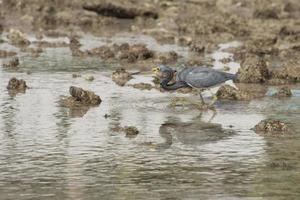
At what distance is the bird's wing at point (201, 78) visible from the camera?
1722 cm

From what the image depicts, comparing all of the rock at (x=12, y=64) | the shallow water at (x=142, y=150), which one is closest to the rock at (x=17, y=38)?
the rock at (x=12, y=64)

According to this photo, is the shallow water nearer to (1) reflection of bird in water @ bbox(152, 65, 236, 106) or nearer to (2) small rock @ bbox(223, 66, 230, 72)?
(1) reflection of bird in water @ bbox(152, 65, 236, 106)

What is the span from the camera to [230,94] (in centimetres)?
1842

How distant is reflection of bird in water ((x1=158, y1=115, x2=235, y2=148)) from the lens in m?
14.4

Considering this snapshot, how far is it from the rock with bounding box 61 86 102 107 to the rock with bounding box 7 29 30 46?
12963mm

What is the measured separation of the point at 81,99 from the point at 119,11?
21.7 metres

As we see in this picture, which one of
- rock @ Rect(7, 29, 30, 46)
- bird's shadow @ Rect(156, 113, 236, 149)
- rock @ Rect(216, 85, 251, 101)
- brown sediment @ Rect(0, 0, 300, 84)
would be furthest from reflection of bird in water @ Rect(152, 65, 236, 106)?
rock @ Rect(7, 29, 30, 46)

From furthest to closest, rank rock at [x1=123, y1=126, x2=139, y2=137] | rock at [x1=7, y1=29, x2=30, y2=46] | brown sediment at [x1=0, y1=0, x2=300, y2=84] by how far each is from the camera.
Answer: rock at [x1=7, y1=29, x2=30, y2=46] < brown sediment at [x1=0, y1=0, x2=300, y2=84] < rock at [x1=123, y1=126, x2=139, y2=137]

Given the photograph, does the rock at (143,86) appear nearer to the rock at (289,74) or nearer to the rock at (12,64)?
the rock at (289,74)

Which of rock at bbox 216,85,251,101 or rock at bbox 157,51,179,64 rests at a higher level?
rock at bbox 157,51,179,64

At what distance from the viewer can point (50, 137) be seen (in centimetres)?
1455

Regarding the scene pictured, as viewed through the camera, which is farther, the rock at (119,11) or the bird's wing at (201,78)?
the rock at (119,11)

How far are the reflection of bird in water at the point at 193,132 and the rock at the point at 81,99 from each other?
2.30 m

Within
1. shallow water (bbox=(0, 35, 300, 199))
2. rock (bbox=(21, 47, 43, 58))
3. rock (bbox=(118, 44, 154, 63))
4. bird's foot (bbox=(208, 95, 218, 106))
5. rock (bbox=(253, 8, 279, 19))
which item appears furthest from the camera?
rock (bbox=(253, 8, 279, 19))
